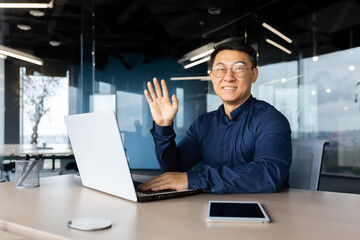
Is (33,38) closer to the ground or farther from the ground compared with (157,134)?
farther from the ground

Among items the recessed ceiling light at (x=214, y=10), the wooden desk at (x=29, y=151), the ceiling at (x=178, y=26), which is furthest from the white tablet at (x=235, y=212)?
the recessed ceiling light at (x=214, y=10)

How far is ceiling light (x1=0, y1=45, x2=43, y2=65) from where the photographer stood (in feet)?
14.5

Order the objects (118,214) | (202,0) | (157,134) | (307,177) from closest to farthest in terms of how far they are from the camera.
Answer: (118,214) → (157,134) → (307,177) → (202,0)

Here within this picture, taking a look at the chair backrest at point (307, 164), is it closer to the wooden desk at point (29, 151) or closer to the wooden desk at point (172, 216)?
the wooden desk at point (172, 216)

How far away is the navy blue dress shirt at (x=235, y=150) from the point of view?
3.75 ft

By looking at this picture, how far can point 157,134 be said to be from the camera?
4.87 ft

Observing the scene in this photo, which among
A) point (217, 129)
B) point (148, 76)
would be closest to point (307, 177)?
point (217, 129)

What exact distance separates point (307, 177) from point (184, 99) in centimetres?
394

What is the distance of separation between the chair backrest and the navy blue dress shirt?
0.83 ft

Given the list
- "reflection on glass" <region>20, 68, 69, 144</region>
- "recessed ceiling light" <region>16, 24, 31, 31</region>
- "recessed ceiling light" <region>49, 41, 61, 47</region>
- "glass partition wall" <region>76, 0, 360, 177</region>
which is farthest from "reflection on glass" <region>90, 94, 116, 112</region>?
"recessed ceiling light" <region>16, 24, 31, 31</region>

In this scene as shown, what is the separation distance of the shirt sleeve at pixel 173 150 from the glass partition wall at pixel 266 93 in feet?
11.4

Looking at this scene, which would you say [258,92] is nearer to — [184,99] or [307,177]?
[184,99]

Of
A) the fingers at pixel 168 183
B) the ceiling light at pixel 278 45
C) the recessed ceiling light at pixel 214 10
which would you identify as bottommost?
the fingers at pixel 168 183

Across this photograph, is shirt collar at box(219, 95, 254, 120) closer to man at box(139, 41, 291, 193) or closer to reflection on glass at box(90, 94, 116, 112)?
man at box(139, 41, 291, 193)
